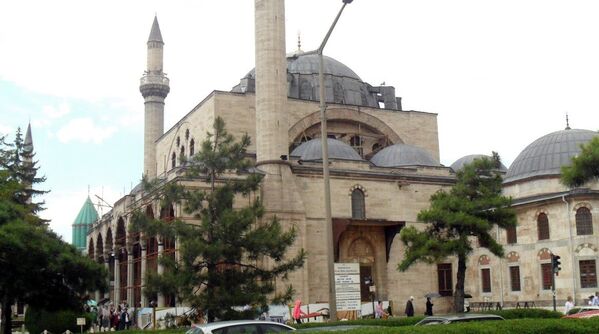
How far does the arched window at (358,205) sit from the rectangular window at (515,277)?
7.91 m

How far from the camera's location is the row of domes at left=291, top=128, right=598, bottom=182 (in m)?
36.1

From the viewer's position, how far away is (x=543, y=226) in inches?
1364

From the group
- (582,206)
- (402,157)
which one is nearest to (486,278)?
(582,206)

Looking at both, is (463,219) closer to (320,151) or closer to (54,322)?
(320,151)

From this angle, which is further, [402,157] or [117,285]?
[117,285]

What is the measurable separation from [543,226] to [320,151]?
12.3 metres

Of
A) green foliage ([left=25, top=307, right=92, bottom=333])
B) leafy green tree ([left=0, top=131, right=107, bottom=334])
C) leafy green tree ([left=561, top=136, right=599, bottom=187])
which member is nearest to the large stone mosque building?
green foliage ([left=25, top=307, right=92, bottom=333])

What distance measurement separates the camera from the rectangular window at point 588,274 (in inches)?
1267

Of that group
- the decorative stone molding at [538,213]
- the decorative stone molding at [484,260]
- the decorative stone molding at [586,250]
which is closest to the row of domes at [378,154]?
the decorative stone molding at [484,260]

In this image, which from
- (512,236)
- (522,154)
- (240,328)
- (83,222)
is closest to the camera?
(240,328)

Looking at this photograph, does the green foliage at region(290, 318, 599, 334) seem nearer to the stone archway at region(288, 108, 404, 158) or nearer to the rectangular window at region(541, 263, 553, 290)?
the rectangular window at region(541, 263, 553, 290)

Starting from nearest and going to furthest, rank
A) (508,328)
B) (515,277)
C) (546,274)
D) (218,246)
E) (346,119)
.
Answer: (508,328) → (218,246) → (546,274) → (515,277) → (346,119)

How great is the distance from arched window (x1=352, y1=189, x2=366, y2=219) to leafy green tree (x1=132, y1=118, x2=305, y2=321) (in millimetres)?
17483

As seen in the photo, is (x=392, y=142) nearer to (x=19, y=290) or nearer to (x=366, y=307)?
(x=366, y=307)
